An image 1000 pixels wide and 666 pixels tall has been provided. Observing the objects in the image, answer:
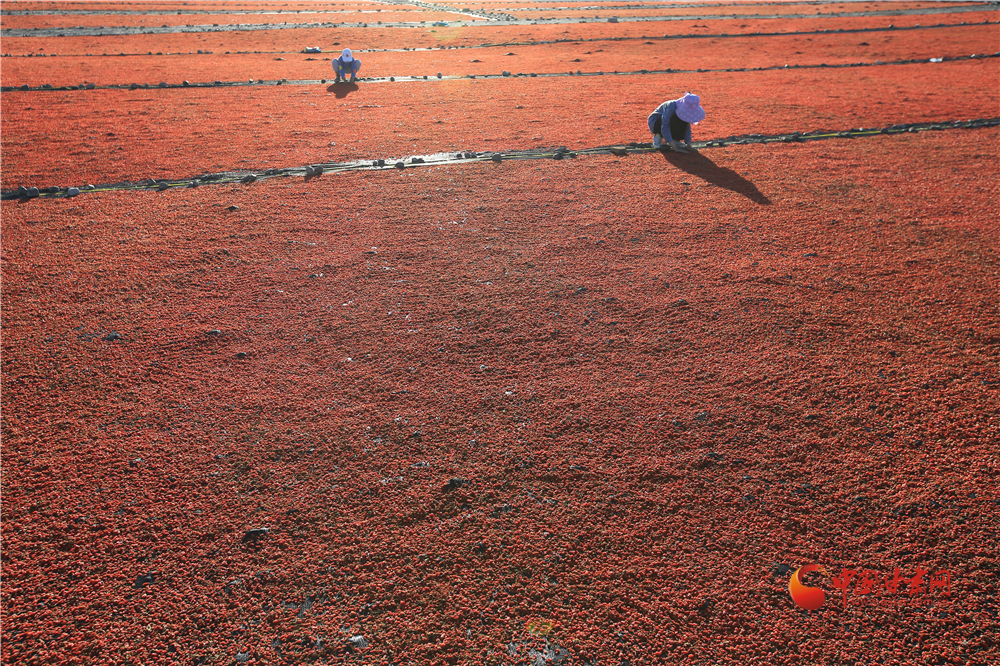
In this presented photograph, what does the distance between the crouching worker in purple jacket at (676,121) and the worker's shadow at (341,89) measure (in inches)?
255

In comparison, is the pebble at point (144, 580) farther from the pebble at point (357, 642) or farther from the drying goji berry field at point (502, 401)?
the pebble at point (357, 642)

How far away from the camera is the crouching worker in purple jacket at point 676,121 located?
6.55 meters

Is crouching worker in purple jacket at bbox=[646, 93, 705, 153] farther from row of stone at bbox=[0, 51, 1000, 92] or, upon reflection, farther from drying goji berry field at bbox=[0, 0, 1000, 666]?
row of stone at bbox=[0, 51, 1000, 92]

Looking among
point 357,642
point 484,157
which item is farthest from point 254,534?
point 484,157

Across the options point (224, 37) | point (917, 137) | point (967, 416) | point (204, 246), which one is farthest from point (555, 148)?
point (224, 37)

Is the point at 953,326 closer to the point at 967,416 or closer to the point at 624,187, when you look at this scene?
the point at 967,416

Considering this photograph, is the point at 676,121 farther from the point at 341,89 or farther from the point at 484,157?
the point at 341,89

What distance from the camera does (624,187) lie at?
6051mm

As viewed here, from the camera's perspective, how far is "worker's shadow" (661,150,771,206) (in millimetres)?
5789

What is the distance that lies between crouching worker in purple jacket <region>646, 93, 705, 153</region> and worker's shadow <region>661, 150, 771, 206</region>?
0.58 feet

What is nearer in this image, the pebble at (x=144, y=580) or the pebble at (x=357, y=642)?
the pebble at (x=357, y=642)

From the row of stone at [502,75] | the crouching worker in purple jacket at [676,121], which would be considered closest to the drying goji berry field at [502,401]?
the crouching worker in purple jacket at [676,121]

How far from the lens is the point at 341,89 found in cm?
1130

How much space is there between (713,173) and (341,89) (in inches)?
328
